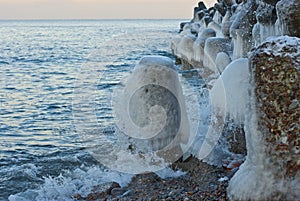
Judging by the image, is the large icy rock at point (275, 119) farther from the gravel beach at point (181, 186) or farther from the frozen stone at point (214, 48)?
the frozen stone at point (214, 48)

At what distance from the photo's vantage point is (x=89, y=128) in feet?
31.7

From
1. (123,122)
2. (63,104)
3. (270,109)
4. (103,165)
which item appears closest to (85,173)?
(103,165)

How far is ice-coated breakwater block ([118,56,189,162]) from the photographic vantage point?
239 inches

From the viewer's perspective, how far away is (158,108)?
19.9ft

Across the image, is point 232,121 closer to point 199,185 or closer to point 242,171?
point 199,185

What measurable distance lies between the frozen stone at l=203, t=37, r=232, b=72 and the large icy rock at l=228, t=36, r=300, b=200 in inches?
353

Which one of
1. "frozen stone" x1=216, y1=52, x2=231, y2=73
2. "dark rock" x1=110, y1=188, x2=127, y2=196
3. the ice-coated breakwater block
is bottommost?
"dark rock" x1=110, y1=188, x2=127, y2=196

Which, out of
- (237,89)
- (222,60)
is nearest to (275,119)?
(237,89)

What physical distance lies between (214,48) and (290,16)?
27.0 ft

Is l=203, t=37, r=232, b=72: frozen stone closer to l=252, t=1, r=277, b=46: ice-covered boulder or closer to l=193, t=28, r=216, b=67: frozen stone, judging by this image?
l=193, t=28, r=216, b=67: frozen stone

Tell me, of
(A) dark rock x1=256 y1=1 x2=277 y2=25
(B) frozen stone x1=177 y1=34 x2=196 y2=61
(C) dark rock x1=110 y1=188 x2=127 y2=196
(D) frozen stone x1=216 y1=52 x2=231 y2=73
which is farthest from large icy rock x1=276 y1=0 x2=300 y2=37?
(B) frozen stone x1=177 y1=34 x2=196 y2=61

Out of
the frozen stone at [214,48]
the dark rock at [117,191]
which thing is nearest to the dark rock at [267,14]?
the dark rock at [117,191]

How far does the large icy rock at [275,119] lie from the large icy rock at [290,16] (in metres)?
1.40

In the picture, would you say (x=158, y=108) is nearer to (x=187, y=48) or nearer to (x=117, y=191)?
(x=117, y=191)
